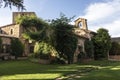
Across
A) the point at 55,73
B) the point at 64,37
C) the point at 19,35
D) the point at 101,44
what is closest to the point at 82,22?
the point at 101,44

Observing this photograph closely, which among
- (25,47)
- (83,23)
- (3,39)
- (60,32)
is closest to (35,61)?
(60,32)

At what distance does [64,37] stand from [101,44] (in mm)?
18548

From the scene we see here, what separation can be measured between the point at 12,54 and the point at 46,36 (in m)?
9.55

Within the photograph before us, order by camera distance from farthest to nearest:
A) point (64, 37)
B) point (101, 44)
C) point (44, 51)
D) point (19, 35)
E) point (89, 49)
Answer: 1. point (101, 44)
2. point (89, 49)
3. point (19, 35)
4. point (64, 37)
5. point (44, 51)

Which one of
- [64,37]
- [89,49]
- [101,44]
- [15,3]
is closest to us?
[15,3]

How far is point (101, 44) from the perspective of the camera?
58312 mm

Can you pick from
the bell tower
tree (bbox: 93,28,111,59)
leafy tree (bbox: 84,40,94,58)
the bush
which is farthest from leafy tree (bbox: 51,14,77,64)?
the bell tower

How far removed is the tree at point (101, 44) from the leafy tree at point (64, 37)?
17184 millimetres

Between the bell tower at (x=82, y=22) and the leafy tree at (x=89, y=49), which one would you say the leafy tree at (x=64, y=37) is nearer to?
the leafy tree at (x=89, y=49)

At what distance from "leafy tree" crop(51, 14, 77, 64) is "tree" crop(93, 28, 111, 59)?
56.4ft

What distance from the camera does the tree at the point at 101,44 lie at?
58.5 meters

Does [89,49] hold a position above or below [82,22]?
below

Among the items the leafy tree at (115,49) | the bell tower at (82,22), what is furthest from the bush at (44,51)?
the leafy tree at (115,49)

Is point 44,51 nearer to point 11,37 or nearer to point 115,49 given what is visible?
point 11,37
